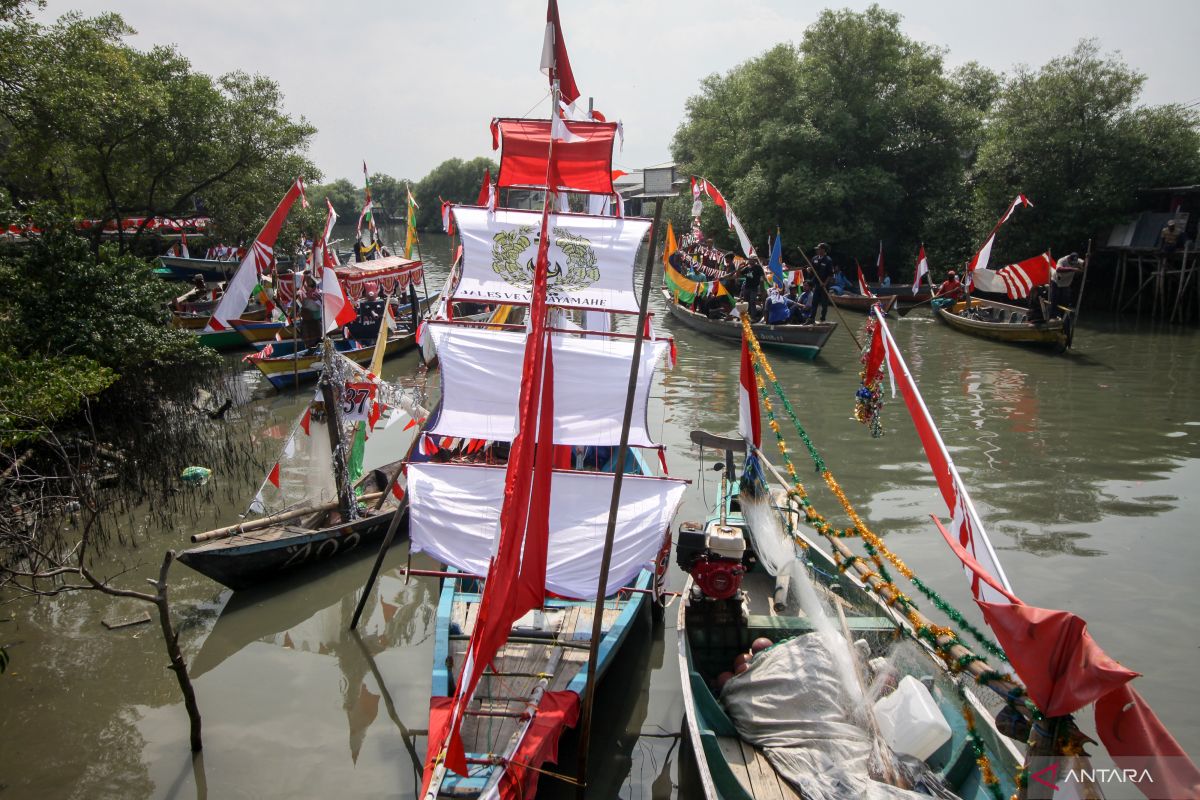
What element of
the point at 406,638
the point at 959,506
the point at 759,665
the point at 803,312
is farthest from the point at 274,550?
the point at 803,312

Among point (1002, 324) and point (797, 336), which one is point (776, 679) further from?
point (1002, 324)

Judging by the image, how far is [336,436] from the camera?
10523 mm

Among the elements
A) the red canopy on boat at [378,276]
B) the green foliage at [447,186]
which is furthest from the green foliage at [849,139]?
the green foliage at [447,186]

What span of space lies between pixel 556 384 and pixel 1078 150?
25305 millimetres

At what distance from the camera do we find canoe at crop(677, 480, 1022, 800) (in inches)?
219

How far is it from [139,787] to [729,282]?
2341 centimetres

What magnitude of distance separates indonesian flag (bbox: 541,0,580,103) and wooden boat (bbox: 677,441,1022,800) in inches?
186

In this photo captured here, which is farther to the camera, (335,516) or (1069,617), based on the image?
(335,516)

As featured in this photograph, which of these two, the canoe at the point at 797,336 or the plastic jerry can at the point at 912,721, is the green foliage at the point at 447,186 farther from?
the plastic jerry can at the point at 912,721

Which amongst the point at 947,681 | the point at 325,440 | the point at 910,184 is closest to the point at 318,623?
the point at 325,440

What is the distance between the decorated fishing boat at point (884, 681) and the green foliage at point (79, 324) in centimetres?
1032

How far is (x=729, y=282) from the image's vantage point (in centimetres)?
2720

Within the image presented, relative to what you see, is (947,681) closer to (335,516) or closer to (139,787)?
(139,787)

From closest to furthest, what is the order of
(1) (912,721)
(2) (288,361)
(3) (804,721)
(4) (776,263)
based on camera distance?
1. (1) (912,721)
2. (3) (804,721)
3. (2) (288,361)
4. (4) (776,263)
